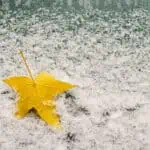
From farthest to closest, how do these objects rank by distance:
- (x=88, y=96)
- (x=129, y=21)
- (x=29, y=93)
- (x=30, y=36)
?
1. (x=129, y=21)
2. (x=30, y=36)
3. (x=88, y=96)
4. (x=29, y=93)

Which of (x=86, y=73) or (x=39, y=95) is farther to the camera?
(x=86, y=73)

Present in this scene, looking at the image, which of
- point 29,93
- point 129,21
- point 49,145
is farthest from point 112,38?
point 49,145

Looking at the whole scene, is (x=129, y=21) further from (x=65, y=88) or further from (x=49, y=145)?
(x=49, y=145)

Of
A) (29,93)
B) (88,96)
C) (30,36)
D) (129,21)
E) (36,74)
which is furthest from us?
(129,21)
